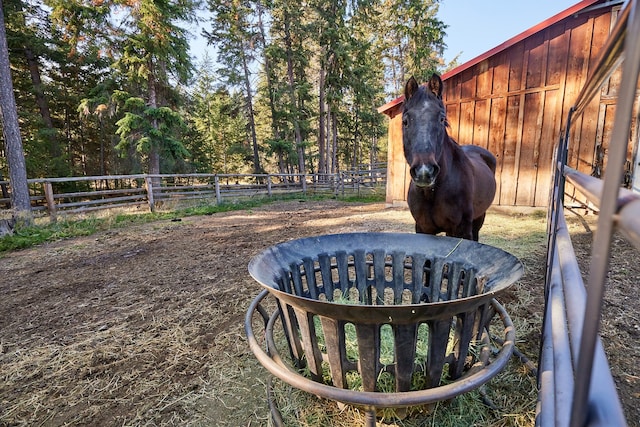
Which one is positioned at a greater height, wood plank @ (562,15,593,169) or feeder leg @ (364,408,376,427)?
wood plank @ (562,15,593,169)

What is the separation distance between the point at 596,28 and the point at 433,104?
612 cm

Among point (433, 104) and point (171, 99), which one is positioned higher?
point (171, 99)

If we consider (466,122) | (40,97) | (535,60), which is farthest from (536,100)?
(40,97)

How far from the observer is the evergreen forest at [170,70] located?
10.4 metres

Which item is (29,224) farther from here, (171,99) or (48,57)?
(48,57)

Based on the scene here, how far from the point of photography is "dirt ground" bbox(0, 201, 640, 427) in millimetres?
1647

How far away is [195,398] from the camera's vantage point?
169 centimetres

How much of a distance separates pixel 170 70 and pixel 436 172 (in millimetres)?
12389

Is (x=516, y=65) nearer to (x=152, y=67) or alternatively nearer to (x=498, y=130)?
(x=498, y=130)

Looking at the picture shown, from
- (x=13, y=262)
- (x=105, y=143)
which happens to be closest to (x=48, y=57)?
(x=105, y=143)

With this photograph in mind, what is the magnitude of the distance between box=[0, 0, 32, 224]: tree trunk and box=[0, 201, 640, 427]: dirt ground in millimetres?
2355

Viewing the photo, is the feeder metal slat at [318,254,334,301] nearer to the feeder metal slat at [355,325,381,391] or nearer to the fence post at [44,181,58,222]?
the feeder metal slat at [355,325,381,391]

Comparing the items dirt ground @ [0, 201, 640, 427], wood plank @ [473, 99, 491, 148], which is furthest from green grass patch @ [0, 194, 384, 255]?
wood plank @ [473, 99, 491, 148]

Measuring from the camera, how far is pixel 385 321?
0.94m
